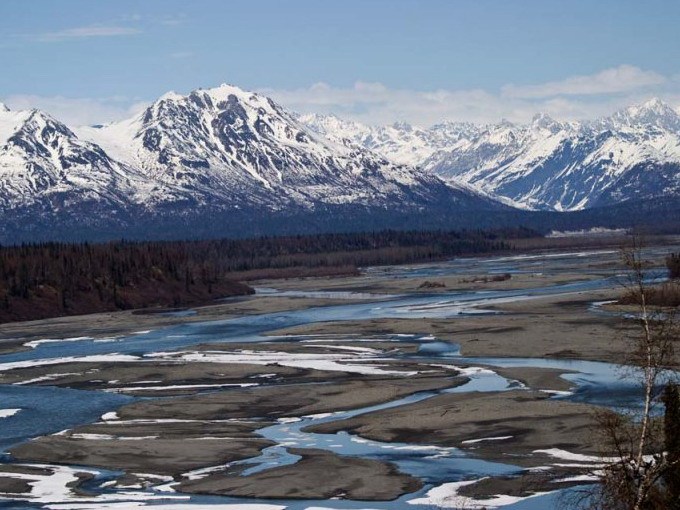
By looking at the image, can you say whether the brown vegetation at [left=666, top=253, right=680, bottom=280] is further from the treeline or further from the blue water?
the treeline

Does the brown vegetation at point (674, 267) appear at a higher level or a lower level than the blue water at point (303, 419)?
higher

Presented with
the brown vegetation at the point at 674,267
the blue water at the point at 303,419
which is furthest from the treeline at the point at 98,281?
the brown vegetation at the point at 674,267

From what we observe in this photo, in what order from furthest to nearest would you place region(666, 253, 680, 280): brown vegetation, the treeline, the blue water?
the treeline, region(666, 253, 680, 280): brown vegetation, the blue water

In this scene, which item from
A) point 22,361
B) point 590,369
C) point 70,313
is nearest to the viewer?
point 590,369

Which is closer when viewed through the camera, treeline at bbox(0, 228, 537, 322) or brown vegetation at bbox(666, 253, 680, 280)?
brown vegetation at bbox(666, 253, 680, 280)

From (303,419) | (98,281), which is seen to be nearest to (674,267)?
(98,281)

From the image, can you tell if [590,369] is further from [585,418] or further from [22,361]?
[22,361]

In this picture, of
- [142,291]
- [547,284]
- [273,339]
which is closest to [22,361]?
[273,339]

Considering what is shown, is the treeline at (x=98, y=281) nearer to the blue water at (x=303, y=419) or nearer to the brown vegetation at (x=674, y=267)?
the blue water at (x=303, y=419)

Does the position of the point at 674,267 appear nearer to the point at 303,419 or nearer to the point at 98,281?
the point at 98,281

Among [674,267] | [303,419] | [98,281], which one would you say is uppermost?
[98,281]

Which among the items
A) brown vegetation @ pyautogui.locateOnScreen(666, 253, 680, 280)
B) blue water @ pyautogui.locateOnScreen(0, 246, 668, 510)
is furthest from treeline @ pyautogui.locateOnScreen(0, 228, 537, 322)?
brown vegetation @ pyautogui.locateOnScreen(666, 253, 680, 280)
